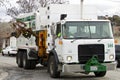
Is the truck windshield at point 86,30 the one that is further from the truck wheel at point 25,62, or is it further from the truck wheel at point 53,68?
the truck wheel at point 25,62

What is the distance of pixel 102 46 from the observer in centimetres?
1611

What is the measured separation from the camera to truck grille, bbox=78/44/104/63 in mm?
15969

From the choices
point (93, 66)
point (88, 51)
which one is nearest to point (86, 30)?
point (88, 51)

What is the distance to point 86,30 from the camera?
16.2 meters

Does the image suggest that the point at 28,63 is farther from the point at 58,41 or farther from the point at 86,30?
the point at 86,30

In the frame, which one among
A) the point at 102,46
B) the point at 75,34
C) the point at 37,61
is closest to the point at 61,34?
the point at 75,34

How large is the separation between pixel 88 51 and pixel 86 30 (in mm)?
935

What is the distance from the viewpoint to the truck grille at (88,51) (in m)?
16.0

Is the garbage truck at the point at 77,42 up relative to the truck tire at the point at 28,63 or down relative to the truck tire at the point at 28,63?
up

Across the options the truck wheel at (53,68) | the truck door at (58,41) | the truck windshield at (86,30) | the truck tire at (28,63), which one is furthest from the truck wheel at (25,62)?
the truck windshield at (86,30)

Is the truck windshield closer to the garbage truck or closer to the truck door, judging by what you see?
the garbage truck

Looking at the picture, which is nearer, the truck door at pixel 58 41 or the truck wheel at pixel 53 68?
the truck door at pixel 58 41

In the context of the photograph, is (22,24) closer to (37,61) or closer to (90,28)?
(37,61)

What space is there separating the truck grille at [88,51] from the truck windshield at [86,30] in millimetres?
402
